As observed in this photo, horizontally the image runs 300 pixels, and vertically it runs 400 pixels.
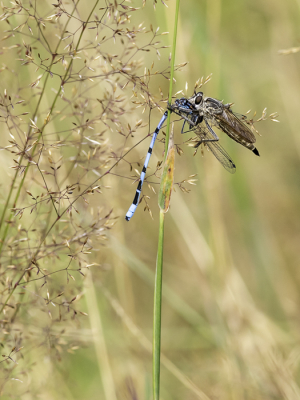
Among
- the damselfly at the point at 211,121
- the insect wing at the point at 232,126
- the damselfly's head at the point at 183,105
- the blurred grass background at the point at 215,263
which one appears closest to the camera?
the damselfly's head at the point at 183,105

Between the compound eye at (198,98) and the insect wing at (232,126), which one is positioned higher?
the compound eye at (198,98)

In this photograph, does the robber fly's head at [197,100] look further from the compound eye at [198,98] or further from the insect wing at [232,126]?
the insect wing at [232,126]

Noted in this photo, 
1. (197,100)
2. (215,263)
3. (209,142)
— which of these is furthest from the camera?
(215,263)

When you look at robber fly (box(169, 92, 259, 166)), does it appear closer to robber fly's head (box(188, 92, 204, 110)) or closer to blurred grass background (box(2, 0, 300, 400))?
robber fly's head (box(188, 92, 204, 110))

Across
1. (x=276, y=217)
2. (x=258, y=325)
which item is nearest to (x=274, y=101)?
(x=276, y=217)

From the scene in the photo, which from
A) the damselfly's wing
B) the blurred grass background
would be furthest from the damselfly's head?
the blurred grass background

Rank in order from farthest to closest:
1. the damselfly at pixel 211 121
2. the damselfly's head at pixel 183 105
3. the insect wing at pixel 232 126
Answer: the insect wing at pixel 232 126 < the damselfly at pixel 211 121 < the damselfly's head at pixel 183 105

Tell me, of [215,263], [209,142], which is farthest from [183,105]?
[215,263]

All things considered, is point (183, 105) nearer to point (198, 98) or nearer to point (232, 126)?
point (198, 98)

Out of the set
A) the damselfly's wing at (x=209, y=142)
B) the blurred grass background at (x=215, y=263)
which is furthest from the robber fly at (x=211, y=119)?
the blurred grass background at (x=215, y=263)
